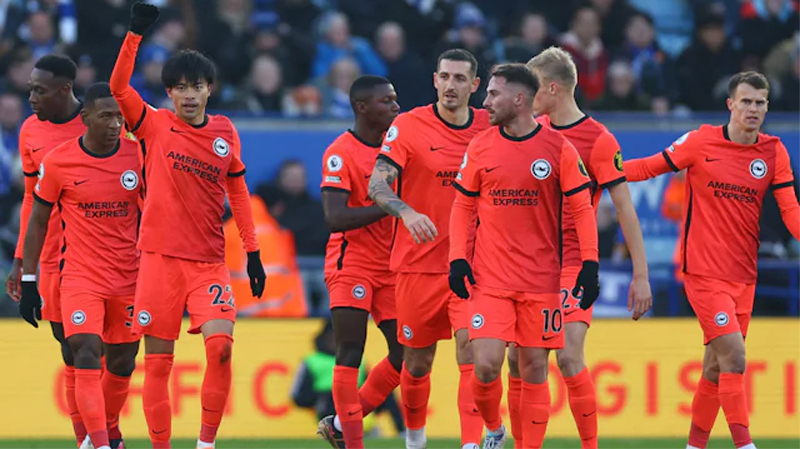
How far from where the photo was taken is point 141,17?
30.6 feet

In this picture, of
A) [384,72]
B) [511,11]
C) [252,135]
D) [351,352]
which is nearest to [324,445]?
[351,352]

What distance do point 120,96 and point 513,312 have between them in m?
2.92

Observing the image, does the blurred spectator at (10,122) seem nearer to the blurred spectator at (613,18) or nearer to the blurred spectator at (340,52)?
the blurred spectator at (340,52)

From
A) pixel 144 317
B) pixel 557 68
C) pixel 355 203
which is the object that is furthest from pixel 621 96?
pixel 144 317

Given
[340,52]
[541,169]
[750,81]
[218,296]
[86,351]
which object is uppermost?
[340,52]

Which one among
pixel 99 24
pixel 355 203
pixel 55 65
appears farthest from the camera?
pixel 99 24

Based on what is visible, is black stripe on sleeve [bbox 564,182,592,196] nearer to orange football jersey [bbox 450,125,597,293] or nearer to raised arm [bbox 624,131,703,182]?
orange football jersey [bbox 450,125,597,293]

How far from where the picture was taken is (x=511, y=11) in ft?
63.7

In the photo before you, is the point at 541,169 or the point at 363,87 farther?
the point at 363,87

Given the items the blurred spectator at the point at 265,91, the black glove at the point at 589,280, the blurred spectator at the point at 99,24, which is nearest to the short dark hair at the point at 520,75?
the black glove at the point at 589,280

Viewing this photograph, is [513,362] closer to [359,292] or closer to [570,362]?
[570,362]

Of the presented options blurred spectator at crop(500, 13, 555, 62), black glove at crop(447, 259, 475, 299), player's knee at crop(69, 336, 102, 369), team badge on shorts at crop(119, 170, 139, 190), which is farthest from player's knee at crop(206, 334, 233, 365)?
blurred spectator at crop(500, 13, 555, 62)

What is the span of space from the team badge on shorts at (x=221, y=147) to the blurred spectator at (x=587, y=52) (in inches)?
339

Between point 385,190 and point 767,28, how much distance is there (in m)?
10.6
